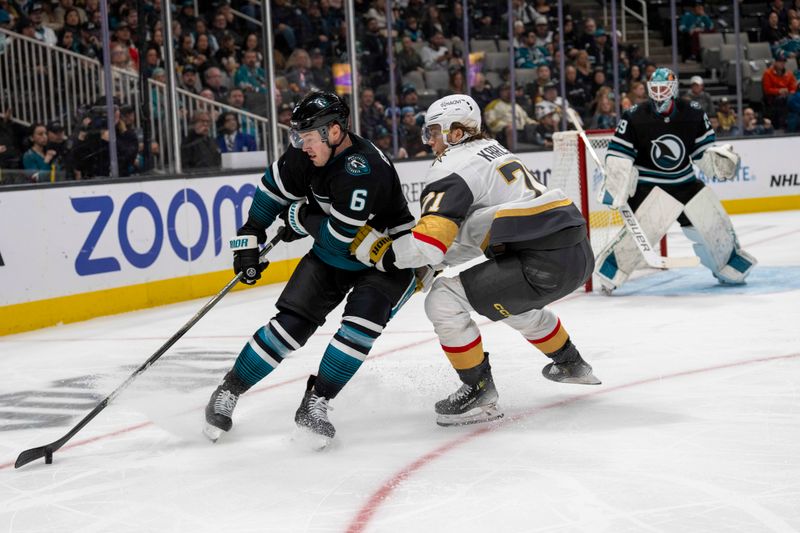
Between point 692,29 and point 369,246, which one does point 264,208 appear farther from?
point 692,29

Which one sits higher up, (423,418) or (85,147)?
(85,147)

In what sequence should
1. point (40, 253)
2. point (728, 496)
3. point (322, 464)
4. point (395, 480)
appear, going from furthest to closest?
1. point (40, 253)
2. point (322, 464)
3. point (395, 480)
4. point (728, 496)

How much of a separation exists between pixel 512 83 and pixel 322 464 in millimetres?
7360

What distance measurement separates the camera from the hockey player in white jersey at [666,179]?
6066 mm

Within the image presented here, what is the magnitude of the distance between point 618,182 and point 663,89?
21.4 inches

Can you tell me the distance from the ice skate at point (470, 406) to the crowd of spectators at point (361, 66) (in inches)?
138

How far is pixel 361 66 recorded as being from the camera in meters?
8.61

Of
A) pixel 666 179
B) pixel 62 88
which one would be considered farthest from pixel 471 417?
pixel 62 88

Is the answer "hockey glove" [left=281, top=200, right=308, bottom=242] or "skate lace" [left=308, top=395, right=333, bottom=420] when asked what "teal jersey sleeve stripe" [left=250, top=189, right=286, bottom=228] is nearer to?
"hockey glove" [left=281, top=200, right=308, bottom=242]

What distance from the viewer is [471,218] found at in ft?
11.0

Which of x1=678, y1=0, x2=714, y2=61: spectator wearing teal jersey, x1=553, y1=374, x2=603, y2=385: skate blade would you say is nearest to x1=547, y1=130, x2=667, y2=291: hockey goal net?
x1=553, y1=374, x2=603, y2=385: skate blade

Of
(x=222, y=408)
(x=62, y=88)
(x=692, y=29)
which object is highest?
(x=692, y=29)

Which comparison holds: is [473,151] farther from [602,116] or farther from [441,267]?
[602,116]

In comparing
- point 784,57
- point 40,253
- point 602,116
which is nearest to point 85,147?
point 40,253
